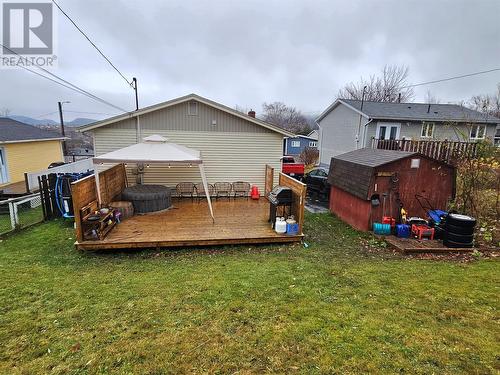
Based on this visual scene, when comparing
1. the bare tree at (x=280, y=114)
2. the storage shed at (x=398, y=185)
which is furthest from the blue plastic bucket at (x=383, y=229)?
the bare tree at (x=280, y=114)

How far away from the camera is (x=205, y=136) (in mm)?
10789

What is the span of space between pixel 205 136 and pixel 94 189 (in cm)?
472

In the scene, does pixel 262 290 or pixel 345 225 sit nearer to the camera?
pixel 262 290

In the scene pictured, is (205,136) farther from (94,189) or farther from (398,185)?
(398,185)

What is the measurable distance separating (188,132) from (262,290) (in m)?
7.91

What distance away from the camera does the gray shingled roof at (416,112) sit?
18.5 meters

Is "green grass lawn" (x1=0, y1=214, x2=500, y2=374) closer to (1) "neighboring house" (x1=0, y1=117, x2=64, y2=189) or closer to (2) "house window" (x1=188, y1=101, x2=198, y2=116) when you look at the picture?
(2) "house window" (x1=188, y1=101, x2=198, y2=116)

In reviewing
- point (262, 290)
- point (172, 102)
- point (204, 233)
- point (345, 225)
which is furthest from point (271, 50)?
point (262, 290)

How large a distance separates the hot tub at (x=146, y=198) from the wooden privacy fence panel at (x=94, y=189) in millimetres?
588

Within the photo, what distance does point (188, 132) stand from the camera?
1069 centimetres

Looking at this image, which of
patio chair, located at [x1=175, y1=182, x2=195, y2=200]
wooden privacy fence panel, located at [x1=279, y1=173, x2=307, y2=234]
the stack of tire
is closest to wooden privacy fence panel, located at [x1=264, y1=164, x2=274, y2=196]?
wooden privacy fence panel, located at [x1=279, y1=173, x2=307, y2=234]

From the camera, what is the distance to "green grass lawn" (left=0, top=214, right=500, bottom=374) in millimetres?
2701

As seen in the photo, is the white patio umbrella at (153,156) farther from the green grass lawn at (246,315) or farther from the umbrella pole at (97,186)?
the green grass lawn at (246,315)

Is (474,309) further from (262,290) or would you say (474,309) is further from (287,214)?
(287,214)
